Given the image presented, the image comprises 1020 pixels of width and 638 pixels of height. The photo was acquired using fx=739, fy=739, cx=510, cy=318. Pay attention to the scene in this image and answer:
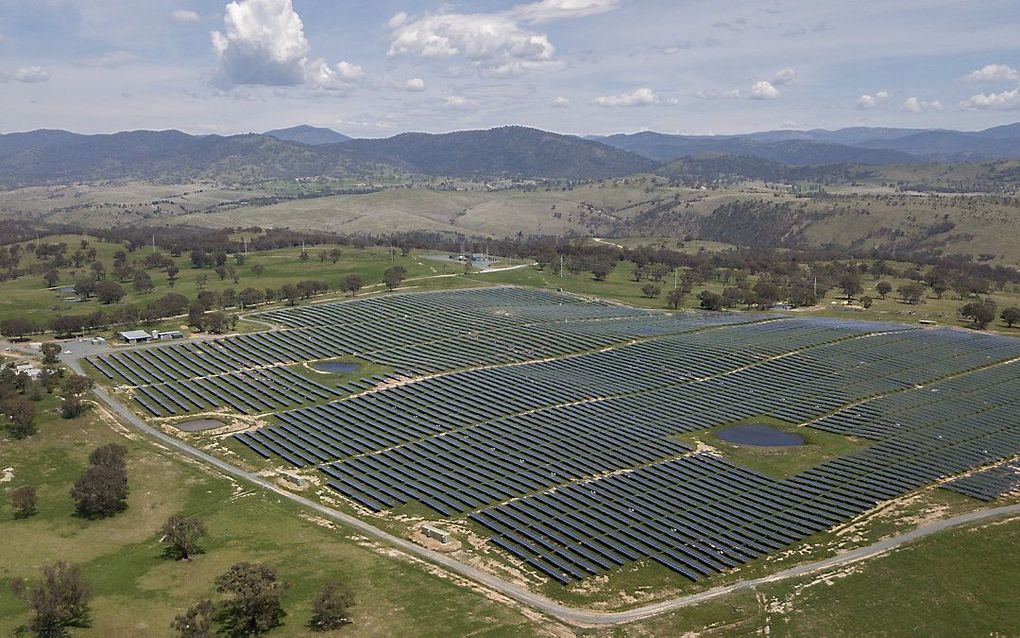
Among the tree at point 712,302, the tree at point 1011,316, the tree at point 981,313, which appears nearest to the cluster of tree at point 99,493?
the tree at point 712,302

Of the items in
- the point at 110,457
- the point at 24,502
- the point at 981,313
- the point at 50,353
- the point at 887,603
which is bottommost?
the point at 887,603

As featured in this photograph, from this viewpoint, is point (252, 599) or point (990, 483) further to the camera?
point (990, 483)

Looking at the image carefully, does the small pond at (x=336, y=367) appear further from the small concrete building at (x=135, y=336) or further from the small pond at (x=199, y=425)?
the small concrete building at (x=135, y=336)

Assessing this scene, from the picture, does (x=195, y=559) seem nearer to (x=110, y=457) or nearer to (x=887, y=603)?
(x=110, y=457)

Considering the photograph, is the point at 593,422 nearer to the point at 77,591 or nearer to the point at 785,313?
the point at 77,591

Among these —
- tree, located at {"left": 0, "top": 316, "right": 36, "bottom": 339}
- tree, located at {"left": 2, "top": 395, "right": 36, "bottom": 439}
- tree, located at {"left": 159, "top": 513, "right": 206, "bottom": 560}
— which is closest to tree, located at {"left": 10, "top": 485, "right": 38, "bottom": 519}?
tree, located at {"left": 159, "top": 513, "right": 206, "bottom": 560}

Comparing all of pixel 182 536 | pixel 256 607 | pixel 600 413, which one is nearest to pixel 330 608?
pixel 256 607

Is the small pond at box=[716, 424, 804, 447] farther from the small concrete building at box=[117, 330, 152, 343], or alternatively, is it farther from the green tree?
the green tree
